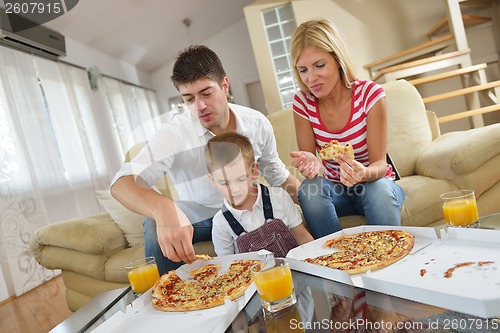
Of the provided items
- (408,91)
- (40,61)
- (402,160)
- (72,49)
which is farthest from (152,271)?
(40,61)

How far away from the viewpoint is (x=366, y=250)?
72 cm

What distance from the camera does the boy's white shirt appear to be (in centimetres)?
113

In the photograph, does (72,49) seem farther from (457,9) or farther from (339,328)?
(457,9)

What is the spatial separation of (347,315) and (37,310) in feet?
5.97

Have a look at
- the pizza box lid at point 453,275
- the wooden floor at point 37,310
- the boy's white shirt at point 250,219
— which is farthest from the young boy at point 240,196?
the wooden floor at point 37,310

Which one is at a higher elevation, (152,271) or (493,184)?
(152,271)

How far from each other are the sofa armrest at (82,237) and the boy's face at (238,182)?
1.69 ft

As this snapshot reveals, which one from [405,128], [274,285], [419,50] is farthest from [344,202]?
[419,50]

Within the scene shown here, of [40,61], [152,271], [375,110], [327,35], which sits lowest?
[152,271]

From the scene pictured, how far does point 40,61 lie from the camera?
2.85 m

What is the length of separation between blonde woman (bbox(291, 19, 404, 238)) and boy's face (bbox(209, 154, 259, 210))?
0.48 ft

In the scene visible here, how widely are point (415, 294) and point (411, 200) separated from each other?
828 mm

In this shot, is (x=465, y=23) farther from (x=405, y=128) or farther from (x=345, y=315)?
(x=345, y=315)

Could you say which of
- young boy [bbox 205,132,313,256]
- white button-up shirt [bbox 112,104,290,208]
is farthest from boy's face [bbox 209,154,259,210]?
white button-up shirt [bbox 112,104,290,208]
